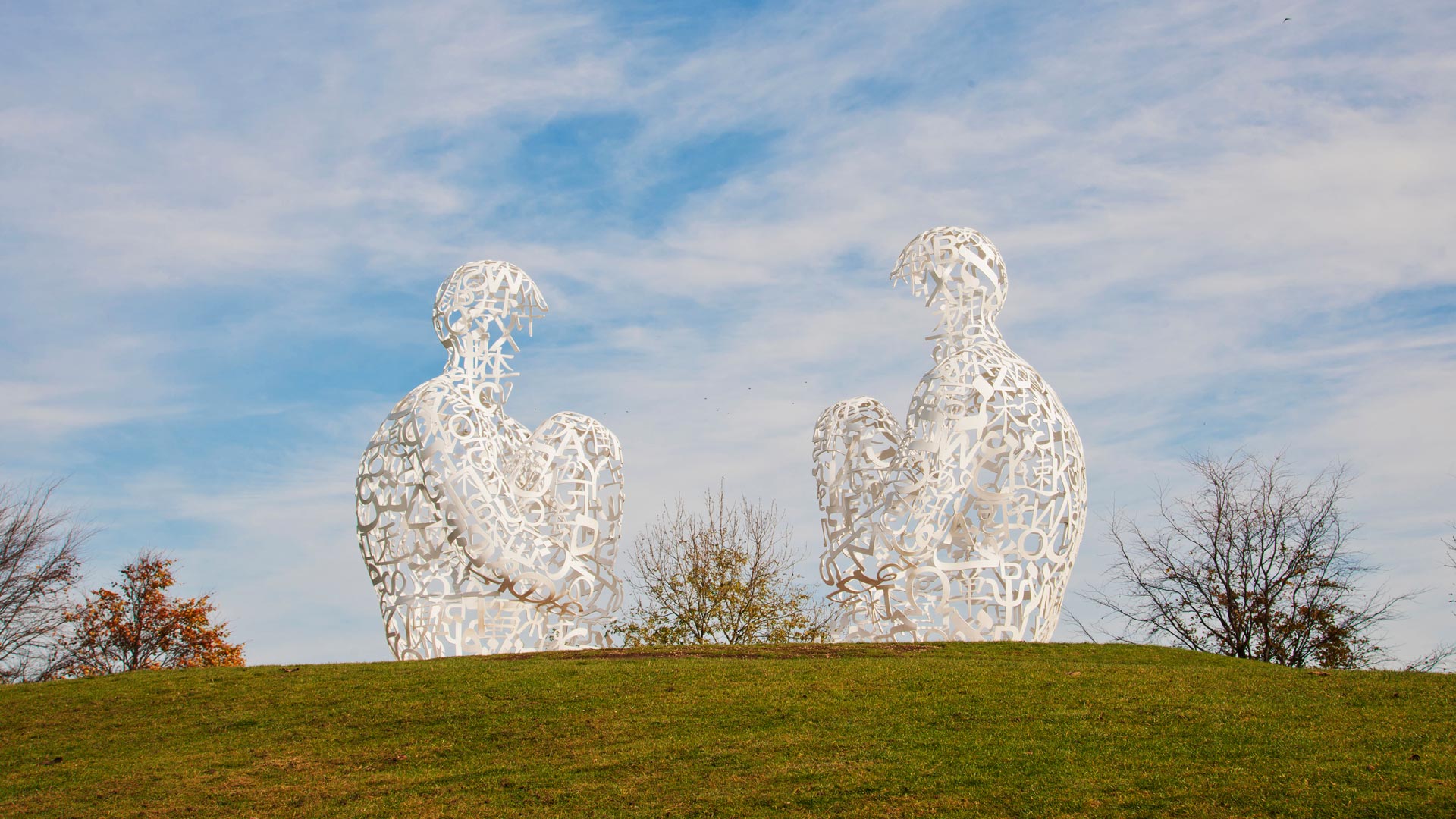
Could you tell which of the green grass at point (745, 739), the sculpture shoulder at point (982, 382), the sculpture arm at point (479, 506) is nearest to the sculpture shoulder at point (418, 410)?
the sculpture arm at point (479, 506)

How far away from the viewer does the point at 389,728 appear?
44.4ft

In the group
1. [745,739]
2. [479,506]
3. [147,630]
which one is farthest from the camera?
[147,630]

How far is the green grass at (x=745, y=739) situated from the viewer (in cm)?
1035

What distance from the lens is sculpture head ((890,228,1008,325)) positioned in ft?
63.6

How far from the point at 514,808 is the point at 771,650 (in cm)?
686

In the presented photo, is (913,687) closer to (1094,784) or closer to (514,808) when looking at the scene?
(1094,784)

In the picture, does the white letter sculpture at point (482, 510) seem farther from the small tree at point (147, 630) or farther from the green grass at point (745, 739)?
the small tree at point (147, 630)

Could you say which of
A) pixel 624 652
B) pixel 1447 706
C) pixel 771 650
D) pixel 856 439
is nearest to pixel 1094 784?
pixel 1447 706

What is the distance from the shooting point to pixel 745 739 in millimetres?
12148

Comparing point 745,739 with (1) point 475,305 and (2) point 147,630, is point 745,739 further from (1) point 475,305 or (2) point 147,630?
(2) point 147,630

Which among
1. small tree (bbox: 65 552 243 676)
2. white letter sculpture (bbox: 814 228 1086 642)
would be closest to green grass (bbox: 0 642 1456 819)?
white letter sculpture (bbox: 814 228 1086 642)

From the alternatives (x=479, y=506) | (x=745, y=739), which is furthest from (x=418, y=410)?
(x=745, y=739)

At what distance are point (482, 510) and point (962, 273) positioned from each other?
8.38 m

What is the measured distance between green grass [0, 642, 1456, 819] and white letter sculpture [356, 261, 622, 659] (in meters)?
1.72
